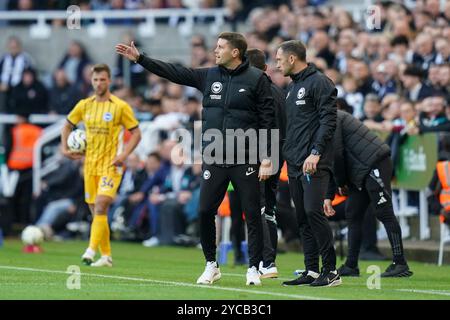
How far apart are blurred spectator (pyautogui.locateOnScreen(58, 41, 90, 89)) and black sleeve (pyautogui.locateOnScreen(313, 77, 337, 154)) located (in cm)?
1497

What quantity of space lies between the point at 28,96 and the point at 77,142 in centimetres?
1008

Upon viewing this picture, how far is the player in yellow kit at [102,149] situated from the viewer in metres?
15.8

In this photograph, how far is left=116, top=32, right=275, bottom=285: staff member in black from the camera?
485 inches

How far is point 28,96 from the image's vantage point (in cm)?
2581

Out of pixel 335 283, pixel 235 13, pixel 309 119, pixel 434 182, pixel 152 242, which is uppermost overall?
pixel 235 13

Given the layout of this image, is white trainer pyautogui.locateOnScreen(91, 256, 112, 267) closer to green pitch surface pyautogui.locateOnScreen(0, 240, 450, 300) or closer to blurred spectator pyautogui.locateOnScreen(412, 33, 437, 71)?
green pitch surface pyautogui.locateOnScreen(0, 240, 450, 300)

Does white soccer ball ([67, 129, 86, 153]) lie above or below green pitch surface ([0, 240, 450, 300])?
above

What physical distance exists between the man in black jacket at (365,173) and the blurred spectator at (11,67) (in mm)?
12840

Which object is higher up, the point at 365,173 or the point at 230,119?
the point at 230,119

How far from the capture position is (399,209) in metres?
19.0

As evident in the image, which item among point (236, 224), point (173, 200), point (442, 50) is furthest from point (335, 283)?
point (173, 200)

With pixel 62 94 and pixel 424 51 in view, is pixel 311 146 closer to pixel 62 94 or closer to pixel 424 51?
pixel 424 51

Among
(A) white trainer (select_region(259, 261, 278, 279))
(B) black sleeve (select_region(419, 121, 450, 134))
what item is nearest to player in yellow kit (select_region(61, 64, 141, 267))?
(A) white trainer (select_region(259, 261, 278, 279))

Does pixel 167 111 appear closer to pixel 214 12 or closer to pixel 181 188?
pixel 181 188
